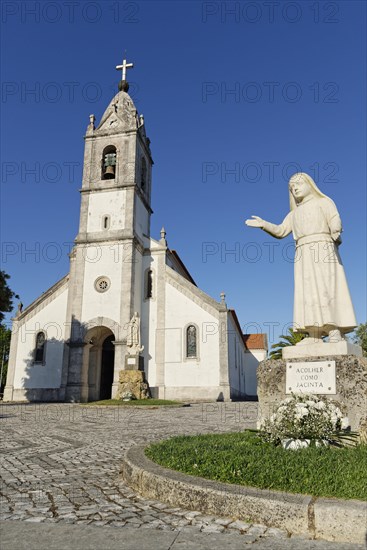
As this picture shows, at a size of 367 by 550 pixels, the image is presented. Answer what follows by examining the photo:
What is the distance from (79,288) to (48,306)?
2697mm

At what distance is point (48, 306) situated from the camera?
1082 inches

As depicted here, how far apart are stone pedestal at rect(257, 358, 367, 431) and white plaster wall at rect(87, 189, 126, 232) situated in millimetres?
22077

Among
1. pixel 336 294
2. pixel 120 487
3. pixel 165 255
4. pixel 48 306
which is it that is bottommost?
pixel 120 487

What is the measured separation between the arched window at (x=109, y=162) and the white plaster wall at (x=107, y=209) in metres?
1.72

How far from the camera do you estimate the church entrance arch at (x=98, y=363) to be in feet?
83.6

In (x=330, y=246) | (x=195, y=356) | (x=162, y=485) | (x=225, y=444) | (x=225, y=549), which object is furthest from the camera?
(x=195, y=356)

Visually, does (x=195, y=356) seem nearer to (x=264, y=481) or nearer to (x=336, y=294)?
(x=336, y=294)

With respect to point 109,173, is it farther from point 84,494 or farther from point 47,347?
point 84,494

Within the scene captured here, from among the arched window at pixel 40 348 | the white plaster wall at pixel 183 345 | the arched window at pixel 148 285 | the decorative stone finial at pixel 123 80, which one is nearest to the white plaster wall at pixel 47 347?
the arched window at pixel 40 348

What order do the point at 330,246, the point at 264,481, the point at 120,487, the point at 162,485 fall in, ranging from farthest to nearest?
the point at 330,246, the point at 120,487, the point at 162,485, the point at 264,481

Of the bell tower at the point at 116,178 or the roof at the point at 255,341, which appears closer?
the bell tower at the point at 116,178

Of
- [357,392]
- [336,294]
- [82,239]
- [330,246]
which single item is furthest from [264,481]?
[82,239]

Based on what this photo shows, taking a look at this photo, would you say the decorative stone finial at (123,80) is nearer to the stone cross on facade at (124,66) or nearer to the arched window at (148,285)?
the stone cross on facade at (124,66)

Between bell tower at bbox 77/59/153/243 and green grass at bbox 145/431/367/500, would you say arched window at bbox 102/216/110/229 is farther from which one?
green grass at bbox 145/431/367/500
